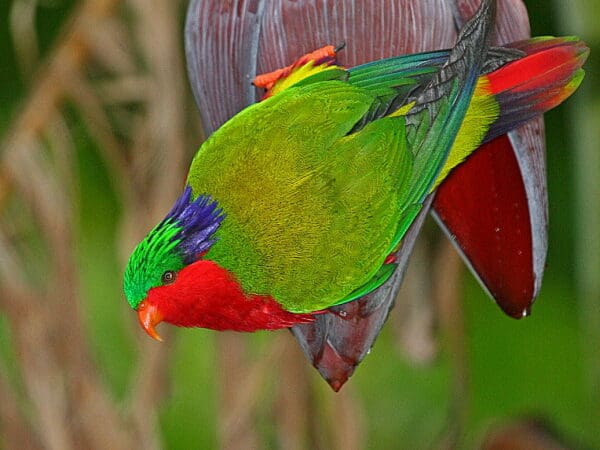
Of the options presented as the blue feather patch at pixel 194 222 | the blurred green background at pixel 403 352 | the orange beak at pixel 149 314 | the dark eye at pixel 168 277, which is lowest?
the blurred green background at pixel 403 352

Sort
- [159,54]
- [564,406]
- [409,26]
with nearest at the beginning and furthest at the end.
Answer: [409,26] → [159,54] → [564,406]

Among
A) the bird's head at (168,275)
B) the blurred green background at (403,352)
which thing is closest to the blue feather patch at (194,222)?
the bird's head at (168,275)

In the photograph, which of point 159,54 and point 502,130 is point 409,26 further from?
point 159,54

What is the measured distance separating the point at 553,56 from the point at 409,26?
9cm

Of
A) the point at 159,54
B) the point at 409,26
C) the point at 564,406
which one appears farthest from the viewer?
the point at 564,406

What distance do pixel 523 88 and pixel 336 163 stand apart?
0.13 m

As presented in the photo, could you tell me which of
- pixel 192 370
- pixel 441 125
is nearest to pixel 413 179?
pixel 441 125

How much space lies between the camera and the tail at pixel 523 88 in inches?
21.4

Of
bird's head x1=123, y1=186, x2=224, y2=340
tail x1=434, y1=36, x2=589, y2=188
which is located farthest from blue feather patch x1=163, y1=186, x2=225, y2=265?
tail x1=434, y1=36, x2=589, y2=188

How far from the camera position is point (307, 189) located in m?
0.52

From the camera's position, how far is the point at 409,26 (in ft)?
1.71

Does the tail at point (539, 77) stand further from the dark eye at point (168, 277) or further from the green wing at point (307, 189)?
the dark eye at point (168, 277)

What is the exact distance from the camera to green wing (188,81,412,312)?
0.51 metres

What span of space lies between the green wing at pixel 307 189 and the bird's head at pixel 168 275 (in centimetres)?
3
